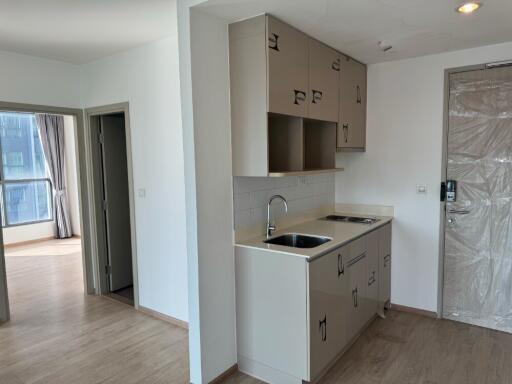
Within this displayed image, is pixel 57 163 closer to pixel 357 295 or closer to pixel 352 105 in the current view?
pixel 352 105

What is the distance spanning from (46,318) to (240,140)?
2.72 meters

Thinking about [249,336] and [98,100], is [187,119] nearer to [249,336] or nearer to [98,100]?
[249,336]

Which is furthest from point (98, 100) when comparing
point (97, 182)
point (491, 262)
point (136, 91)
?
point (491, 262)

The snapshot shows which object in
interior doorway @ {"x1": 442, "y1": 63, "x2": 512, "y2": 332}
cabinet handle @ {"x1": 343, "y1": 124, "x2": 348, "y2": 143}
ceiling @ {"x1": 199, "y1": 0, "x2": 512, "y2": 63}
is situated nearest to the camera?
ceiling @ {"x1": 199, "y1": 0, "x2": 512, "y2": 63}

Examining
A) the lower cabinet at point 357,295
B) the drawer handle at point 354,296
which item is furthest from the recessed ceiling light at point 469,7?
the drawer handle at point 354,296

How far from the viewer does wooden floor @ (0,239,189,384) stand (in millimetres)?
2623

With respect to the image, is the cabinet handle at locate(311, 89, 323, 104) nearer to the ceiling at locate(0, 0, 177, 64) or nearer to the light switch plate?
the ceiling at locate(0, 0, 177, 64)

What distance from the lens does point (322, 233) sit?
9.61 feet

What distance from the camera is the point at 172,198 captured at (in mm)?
3238

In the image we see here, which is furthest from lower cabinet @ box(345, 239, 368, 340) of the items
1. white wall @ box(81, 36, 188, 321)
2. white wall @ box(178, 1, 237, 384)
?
white wall @ box(81, 36, 188, 321)

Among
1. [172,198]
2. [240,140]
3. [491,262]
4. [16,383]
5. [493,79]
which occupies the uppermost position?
[493,79]

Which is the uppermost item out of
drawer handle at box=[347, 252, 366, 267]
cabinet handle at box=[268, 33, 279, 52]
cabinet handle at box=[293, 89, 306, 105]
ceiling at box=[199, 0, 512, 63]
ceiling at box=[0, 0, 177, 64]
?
ceiling at box=[0, 0, 177, 64]

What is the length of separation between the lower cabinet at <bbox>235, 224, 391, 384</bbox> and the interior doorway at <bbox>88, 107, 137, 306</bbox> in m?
1.83

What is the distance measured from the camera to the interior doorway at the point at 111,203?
13.1ft
